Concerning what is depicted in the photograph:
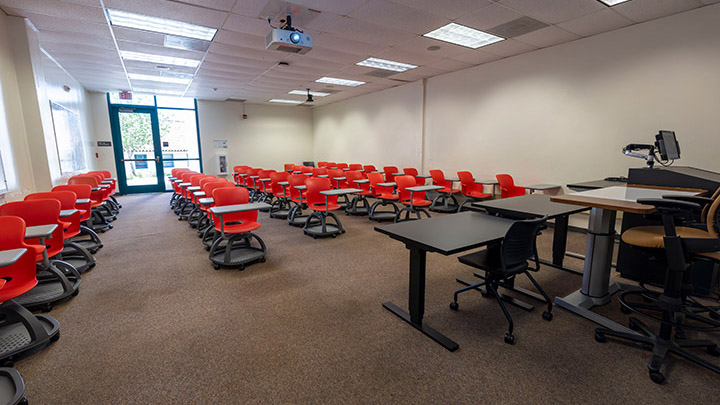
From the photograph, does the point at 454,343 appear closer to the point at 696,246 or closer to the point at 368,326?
the point at 368,326

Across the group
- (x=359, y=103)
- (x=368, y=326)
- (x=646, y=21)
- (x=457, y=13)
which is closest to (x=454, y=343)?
(x=368, y=326)

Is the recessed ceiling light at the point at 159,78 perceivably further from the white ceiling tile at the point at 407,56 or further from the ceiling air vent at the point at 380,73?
the white ceiling tile at the point at 407,56

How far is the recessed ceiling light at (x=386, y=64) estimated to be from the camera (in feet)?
20.6

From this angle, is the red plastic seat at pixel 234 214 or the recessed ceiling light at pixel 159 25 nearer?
the red plastic seat at pixel 234 214

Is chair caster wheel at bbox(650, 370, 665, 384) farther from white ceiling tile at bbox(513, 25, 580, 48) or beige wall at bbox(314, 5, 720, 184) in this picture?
white ceiling tile at bbox(513, 25, 580, 48)

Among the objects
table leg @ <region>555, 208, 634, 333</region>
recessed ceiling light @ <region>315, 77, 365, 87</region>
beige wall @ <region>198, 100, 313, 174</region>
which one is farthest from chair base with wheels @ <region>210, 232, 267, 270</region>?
beige wall @ <region>198, 100, 313, 174</region>

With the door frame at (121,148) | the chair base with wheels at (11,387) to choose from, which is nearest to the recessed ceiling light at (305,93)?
the door frame at (121,148)

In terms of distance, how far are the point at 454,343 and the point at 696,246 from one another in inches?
61.3

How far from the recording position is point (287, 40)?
398cm

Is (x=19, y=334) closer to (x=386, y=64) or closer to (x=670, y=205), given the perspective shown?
(x=670, y=205)

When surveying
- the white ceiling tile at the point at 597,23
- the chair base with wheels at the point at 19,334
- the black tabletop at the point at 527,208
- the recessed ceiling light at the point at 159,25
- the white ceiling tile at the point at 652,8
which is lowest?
the chair base with wheels at the point at 19,334

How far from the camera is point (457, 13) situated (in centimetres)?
401

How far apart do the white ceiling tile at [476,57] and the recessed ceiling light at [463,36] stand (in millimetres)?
362

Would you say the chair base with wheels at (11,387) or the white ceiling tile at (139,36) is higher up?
the white ceiling tile at (139,36)
